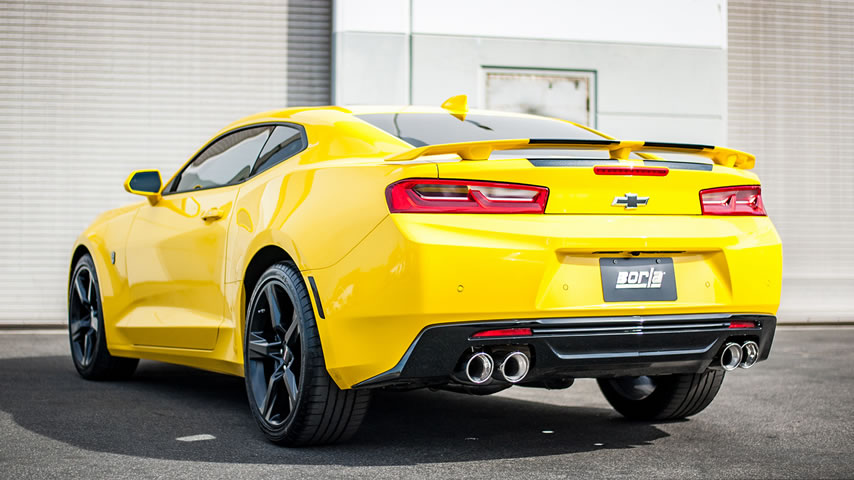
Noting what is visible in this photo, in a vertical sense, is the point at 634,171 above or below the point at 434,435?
above

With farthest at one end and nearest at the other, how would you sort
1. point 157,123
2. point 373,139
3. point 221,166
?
1. point 157,123
2. point 221,166
3. point 373,139

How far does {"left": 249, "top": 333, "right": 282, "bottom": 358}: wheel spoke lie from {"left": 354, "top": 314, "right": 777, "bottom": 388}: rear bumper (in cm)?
63

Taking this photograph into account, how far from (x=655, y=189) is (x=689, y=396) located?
1368 mm

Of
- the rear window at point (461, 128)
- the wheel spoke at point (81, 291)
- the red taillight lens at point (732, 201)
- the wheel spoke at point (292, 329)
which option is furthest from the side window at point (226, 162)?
the red taillight lens at point (732, 201)

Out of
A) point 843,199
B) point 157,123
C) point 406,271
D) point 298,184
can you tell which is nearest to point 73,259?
point 298,184

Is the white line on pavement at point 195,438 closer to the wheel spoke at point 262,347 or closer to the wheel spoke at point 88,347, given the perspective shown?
the wheel spoke at point 262,347

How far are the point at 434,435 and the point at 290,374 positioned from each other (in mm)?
754

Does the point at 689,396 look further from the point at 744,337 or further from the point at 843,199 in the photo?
the point at 843,199

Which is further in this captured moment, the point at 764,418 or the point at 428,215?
the point at 764,418

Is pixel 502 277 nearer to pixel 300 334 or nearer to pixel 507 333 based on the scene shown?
pixel 507 333

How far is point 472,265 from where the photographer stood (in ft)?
11.3

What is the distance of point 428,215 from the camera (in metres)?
3.46

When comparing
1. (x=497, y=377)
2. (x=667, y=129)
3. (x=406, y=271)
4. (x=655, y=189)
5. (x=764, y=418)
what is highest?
(x=667, y=129)

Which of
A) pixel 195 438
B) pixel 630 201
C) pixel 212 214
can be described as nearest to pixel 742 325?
pixel 630 201
